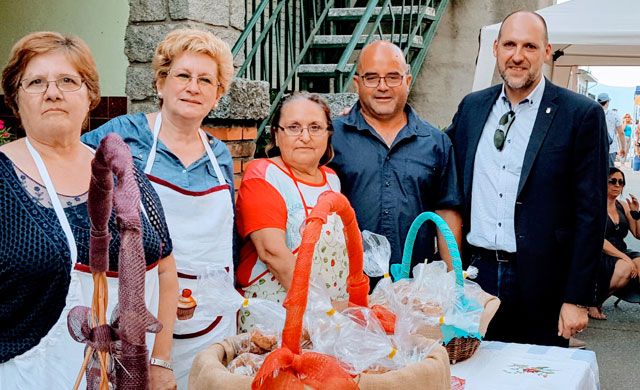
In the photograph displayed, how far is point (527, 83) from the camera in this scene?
3105mm

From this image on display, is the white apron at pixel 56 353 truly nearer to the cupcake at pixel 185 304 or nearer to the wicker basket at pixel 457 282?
the cupcake at pixel 185 304

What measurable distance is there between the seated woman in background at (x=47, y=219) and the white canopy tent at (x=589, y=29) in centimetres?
459

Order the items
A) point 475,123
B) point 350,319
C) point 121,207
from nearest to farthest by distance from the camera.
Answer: point 121,207 → point 350,319 → point 475,123

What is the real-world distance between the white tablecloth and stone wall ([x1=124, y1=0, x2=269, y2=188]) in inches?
77.9

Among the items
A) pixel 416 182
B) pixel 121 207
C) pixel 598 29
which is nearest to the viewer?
pixel 121 207

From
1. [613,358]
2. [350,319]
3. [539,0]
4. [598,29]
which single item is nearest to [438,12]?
[539,0]

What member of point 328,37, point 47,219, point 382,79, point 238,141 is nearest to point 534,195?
point 382,79

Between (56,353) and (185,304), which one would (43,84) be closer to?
(56,353)

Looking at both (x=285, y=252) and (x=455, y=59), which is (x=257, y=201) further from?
(x=455, y=59)

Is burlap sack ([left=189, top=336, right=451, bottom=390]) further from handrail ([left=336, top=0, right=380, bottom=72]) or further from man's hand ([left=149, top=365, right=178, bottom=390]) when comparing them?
handrail ([left=336, top=0, right=380, bottom=72])

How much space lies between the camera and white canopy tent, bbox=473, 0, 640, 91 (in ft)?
19.5

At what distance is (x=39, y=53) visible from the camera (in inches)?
72.1

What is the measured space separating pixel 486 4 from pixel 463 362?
262 inches

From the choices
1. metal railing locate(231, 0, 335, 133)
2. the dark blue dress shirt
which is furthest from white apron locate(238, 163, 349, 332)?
metal railing locate(231, 0, 335, 133)
